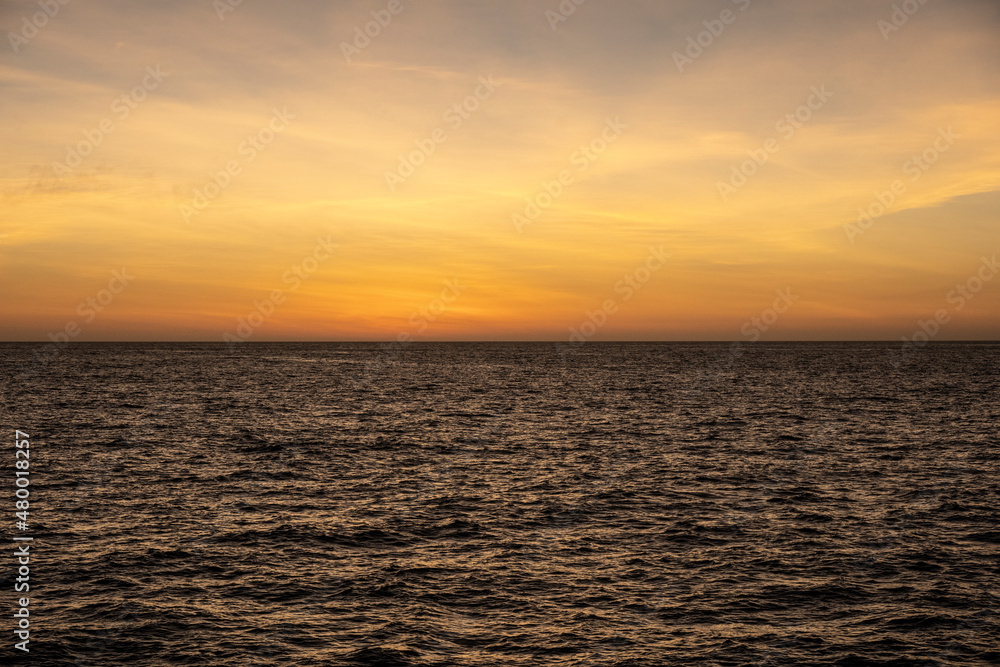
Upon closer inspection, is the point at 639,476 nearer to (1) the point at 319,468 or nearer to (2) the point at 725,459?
(2) the point at 725,459

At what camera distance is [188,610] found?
1886cm

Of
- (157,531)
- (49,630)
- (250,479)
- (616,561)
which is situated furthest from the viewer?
(250,479)

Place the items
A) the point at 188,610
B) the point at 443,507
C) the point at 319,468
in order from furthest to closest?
the point at 319,468, the point at 443,507, the point at 188,610

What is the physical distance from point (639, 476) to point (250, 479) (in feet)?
61.8

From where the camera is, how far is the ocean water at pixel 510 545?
→ 1728 centimetres

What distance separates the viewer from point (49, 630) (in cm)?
1744

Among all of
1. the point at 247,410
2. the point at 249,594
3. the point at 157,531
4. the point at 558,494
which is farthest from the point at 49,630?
the point at 247,410

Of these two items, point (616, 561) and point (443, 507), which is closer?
point (616, 561)

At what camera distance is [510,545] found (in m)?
24.7

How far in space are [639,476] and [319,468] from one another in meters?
16.4

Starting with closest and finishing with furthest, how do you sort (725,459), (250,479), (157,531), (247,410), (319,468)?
(157,531) → (250,479) → (319,468) → (725,459) → (247,410)

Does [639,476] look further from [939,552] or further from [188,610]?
[188,610]

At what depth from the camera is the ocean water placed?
1728 cm

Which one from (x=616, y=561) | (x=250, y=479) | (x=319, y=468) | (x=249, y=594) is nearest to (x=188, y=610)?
(x=249, y=594)
